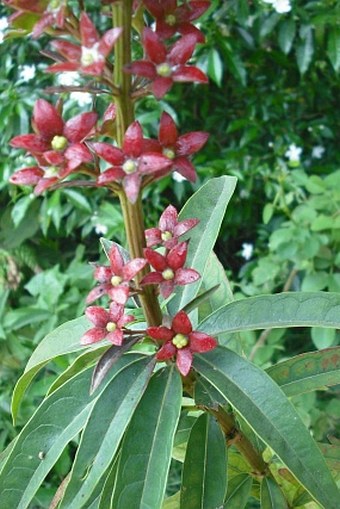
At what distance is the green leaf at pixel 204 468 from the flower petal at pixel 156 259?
186 millimetres

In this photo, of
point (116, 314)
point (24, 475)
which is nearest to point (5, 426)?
point (24, 475)

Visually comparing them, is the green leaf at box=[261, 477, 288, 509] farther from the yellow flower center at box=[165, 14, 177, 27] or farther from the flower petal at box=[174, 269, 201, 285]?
the yellow flower center at box=[165, 14, 177, 27]

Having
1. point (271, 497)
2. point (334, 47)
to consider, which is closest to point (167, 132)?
point (271, 497)

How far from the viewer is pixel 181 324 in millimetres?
558

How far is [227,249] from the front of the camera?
222cm

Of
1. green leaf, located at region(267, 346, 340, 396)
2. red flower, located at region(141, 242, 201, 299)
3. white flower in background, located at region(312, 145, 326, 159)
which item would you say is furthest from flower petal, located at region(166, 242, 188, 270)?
white flower in background, located at region(312, 145, 326, 159)

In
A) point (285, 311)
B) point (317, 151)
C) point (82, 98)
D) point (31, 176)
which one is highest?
point (31, 176)

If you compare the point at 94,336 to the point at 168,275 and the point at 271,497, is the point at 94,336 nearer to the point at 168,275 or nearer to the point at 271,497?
the point at 168,275

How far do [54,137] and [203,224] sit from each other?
234mm

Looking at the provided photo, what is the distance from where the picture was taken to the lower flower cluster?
519 millimetres

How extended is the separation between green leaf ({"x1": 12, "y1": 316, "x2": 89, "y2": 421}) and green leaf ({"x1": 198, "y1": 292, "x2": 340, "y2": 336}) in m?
0.14

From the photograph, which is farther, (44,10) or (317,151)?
(317,151)

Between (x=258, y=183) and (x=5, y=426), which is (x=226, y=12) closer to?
(x=258, y=183)

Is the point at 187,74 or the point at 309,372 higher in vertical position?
the point at 187,74
